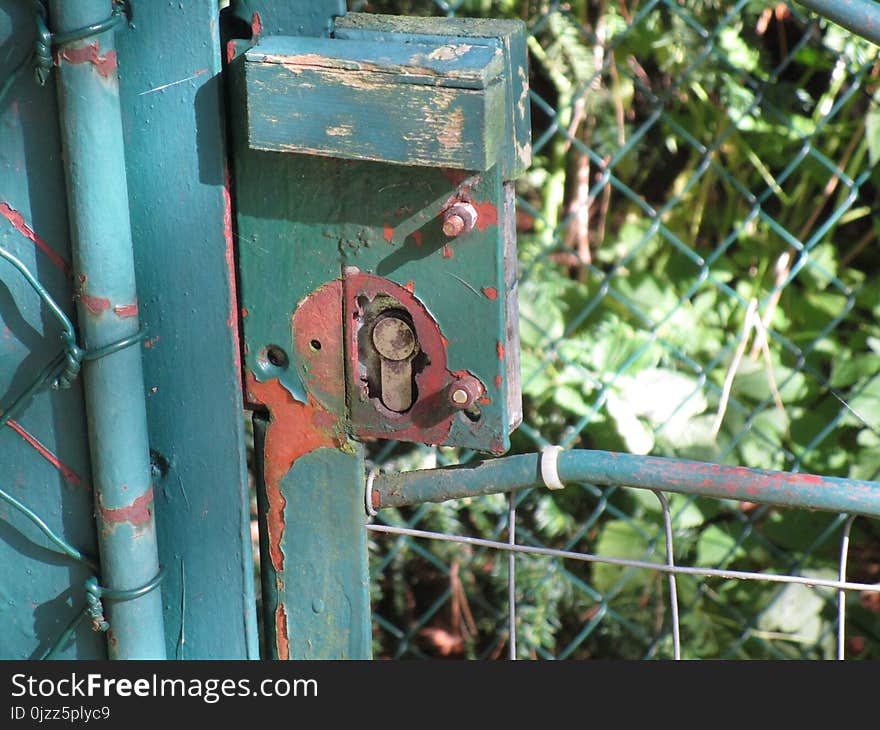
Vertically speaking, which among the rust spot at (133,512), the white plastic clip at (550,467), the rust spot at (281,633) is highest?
the white plastic clip at (550,467)

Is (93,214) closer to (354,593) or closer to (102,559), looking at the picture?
(102,559)

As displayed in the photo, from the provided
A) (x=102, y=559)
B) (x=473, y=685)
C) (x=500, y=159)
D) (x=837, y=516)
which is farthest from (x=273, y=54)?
(x=837, y=516)

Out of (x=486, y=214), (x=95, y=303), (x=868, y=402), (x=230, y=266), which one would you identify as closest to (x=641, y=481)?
(x=486, y=214)

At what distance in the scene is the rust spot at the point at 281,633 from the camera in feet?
4.53

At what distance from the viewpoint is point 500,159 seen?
1.13m

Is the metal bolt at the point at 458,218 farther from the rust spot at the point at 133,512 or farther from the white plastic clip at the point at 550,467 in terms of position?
the rust spot at the point at 133,512

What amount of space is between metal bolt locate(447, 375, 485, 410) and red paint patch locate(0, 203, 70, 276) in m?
0.40

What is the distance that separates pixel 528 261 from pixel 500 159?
1299 mm

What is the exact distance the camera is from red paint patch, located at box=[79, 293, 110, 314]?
1.19 metres

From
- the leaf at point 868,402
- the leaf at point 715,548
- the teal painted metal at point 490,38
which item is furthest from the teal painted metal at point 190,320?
the leaf at point 868,402

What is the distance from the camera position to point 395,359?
1.23m

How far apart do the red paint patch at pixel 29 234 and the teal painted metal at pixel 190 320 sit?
0.07 metres

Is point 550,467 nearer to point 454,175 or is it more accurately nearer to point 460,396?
point 460,396

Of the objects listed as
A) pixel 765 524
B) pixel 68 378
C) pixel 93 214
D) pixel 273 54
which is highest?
pixel 273 54
